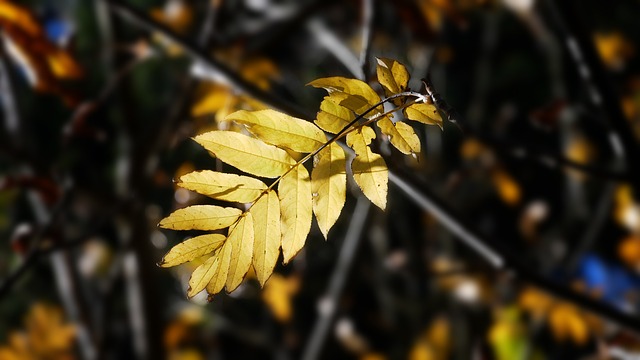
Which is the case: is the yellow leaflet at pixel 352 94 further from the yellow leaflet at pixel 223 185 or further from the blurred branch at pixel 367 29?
the blurred branch at pixel 367 29

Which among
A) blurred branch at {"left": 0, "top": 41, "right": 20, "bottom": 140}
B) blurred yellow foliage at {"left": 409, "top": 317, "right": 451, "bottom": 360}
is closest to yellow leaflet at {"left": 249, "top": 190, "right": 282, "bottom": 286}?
blurred branch at {"left": 0, "top": 41, "right": 20, "bottom": 140}

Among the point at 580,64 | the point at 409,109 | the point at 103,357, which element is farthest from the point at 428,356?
the point at 409,109

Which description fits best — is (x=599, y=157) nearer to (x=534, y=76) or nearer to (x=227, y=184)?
(x=534, y=76)

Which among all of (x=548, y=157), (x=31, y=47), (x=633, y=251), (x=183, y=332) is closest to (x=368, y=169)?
(x=548, y=157)

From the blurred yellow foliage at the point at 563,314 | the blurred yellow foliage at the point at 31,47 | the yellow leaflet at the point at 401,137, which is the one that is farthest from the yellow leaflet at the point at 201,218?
the blurred yellow foliage at the point at 563,314

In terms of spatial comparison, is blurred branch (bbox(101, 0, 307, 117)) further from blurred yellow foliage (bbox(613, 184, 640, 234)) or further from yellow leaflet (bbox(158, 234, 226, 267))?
blurred yellow foliage (bbox(613, 184, 640, 234))

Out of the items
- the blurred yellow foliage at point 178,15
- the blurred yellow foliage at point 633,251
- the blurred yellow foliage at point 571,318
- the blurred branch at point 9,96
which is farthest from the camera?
the blurred yellow foliage at point 633,251

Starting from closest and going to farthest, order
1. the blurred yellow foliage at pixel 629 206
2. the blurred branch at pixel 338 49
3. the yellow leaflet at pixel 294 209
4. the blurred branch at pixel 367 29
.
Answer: the yellow leaflet at pixel 294 209 → the blurred branch at pixel 367 29 → the blurred branch at pixel 338 49 → the blurred yellow foliage at pixel 629 206
